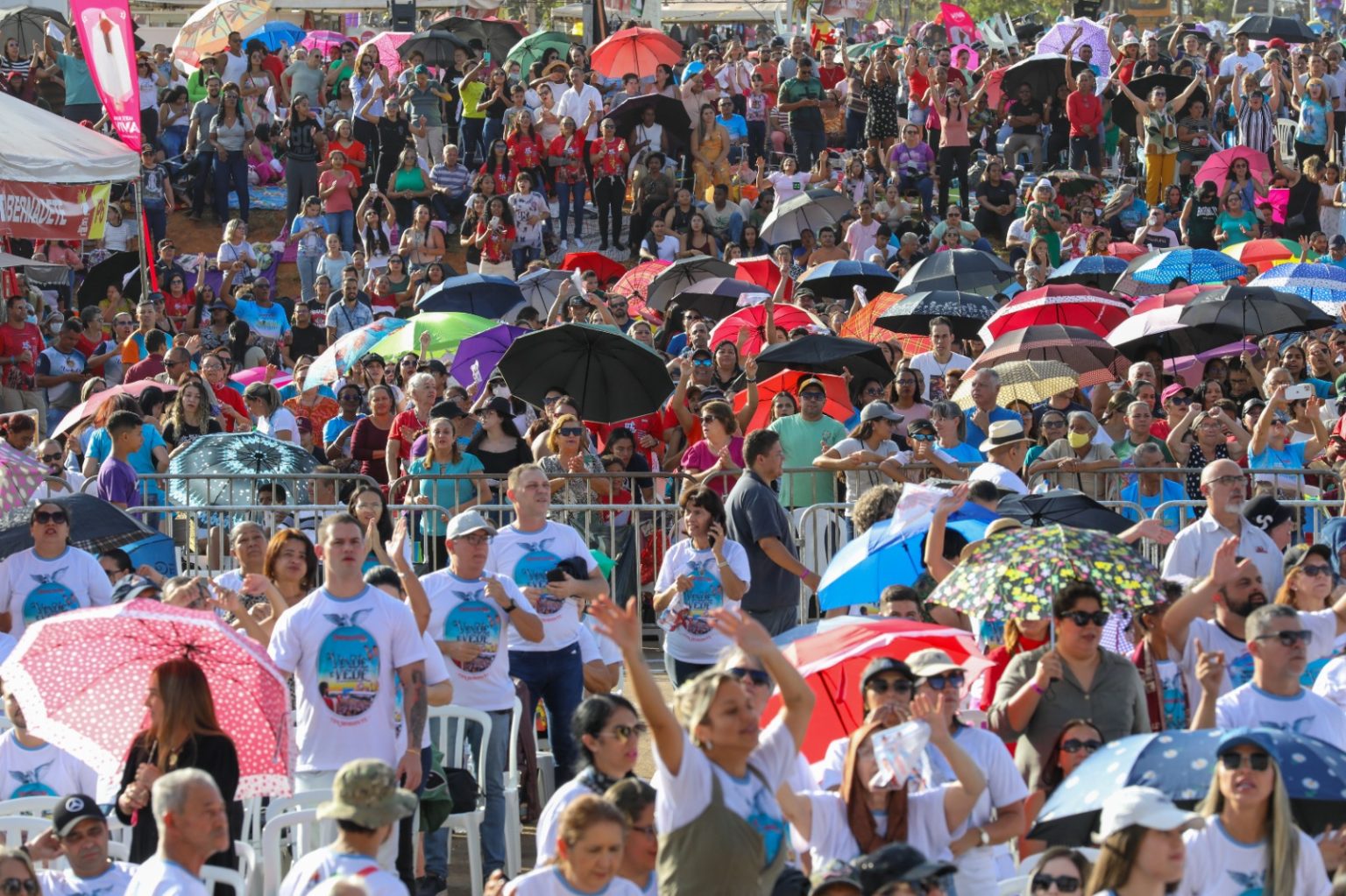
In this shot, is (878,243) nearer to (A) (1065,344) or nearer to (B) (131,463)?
(A) (1065,344)

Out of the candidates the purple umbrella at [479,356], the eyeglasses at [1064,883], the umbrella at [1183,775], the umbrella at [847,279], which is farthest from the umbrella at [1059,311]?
the eyeglasses at [1064,883]

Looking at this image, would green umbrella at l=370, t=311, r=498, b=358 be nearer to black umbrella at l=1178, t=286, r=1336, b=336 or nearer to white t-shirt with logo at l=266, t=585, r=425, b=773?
black umbrella at l=1178, t=286, r=1336, b=336

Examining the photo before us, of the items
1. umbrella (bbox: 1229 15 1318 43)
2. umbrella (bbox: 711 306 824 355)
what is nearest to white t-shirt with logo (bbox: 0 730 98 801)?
umbrella (bbox: 711 306 824 355)

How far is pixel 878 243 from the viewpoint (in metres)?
21.2

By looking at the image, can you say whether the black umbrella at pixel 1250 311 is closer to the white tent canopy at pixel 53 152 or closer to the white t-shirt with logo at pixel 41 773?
the white tent canopy at pixel 53 152

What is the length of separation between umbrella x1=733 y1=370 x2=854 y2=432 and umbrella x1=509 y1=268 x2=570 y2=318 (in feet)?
15.2

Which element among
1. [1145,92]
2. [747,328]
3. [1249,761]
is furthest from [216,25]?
[1249,761]

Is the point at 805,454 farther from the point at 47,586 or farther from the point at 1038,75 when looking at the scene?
the point at 1038,75

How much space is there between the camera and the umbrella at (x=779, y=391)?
13.4 m

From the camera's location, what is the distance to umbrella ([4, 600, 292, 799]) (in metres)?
6.98

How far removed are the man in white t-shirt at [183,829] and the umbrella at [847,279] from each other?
12963mm

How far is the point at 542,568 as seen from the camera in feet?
30.2

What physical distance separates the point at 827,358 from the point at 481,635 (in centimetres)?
541

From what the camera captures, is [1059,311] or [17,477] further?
[1059,311]
